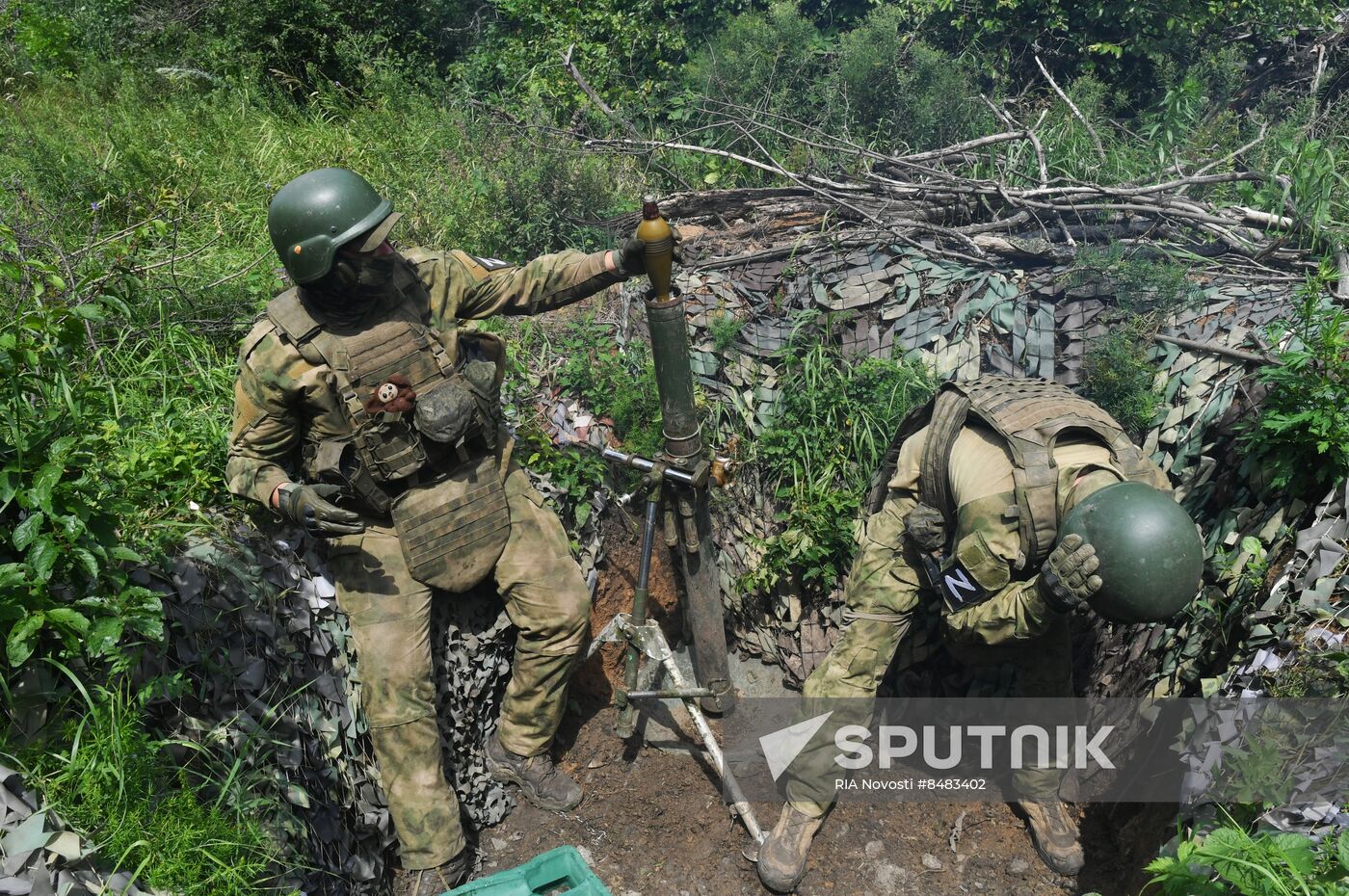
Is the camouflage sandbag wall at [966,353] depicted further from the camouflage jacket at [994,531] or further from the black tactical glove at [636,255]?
the black tactical glove at [636,255]

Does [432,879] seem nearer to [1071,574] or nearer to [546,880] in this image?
[546,880]

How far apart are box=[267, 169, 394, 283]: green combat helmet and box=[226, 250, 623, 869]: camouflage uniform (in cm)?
27

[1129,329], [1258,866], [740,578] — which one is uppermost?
[1129,329]

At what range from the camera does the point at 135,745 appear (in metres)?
2.73

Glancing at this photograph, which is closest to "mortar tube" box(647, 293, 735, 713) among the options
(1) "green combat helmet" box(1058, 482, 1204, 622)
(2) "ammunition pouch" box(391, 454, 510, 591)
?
(2) "ammunition pouch" box(391, 454, 510, 591)

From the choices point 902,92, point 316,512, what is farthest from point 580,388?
point 902,92

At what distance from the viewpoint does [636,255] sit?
3.46 meters

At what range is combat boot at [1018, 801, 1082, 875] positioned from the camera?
3775 mm

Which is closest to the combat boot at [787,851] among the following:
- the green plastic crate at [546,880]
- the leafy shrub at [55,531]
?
the green plastic crate at [546,880]

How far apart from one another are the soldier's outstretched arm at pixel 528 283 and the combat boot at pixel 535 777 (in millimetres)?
1853

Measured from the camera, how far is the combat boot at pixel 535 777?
3986 millimetres

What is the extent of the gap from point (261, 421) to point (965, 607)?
2.64m

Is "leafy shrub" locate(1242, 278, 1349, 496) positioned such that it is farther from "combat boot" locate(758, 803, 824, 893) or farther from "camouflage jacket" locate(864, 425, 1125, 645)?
"combat boot" locate(758, 803, 824, 893)

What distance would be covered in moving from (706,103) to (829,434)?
3.54 meters
